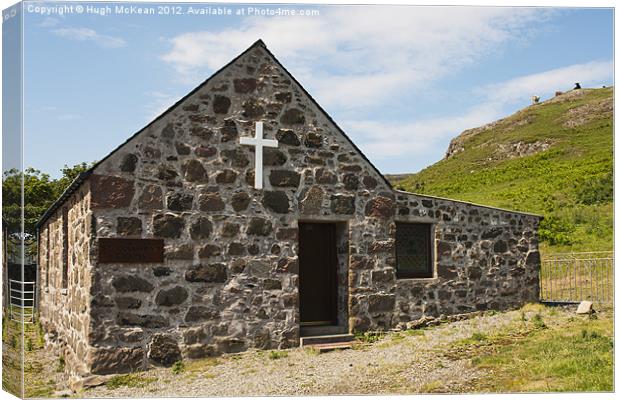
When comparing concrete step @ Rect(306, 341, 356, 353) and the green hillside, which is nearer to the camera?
concrete step @ Rect(306, 341, 356, 353)

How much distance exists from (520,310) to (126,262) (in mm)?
7779

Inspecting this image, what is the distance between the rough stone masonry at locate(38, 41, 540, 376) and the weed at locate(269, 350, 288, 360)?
0.15 metres

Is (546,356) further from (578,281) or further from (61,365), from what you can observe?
(578,281)

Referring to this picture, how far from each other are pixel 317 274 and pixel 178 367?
3.05 metres

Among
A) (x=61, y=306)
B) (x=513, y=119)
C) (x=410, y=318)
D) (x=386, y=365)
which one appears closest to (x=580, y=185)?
(x=513, y=119)

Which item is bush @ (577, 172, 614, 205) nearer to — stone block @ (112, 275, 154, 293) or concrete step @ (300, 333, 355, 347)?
concrete step @ (300, 333, 355, 347)

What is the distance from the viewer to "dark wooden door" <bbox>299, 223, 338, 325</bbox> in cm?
1162

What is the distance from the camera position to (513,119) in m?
34.1

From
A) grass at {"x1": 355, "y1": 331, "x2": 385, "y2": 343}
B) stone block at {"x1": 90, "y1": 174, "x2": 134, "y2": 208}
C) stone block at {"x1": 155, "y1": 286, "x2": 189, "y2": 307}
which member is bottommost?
grass at {"x1": 355, "y1": 331, "x2": 385, "y2": 343}

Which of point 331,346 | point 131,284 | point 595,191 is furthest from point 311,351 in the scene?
point 595,191

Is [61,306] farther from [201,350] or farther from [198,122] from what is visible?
[198,122]

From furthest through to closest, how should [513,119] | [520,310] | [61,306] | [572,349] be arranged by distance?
1. [513,119]
2. [520,310]
3. [61,306]
4. [572,349]

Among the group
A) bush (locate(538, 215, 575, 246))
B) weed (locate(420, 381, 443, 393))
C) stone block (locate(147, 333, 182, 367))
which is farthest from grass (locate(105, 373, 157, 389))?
bush (locate(538, 215, 575, 246))

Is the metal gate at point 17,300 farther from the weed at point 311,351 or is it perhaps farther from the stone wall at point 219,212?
the weed at point 311,351
